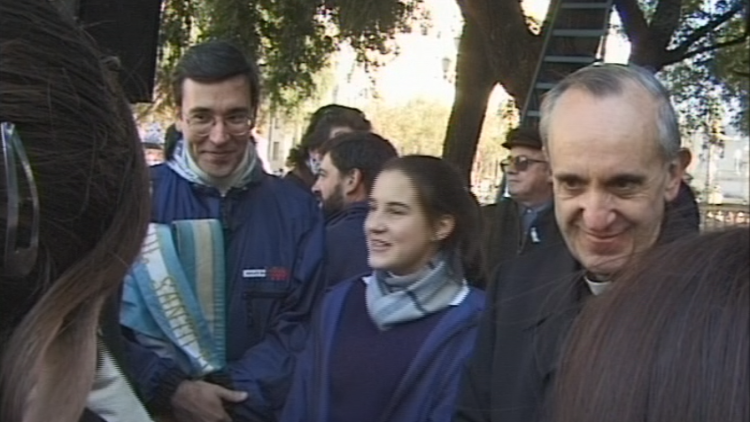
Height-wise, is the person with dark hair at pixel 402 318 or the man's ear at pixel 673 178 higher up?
the man's ear at pixel 673 178

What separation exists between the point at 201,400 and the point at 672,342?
6.16 ft

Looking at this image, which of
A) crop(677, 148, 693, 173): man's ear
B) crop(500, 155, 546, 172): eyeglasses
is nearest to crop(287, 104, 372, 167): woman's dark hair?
crop(500, 155, 546, 172): eyeglasses

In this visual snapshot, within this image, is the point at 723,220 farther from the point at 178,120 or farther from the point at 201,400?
the point at 178,120

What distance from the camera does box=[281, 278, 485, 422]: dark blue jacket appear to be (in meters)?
2.56

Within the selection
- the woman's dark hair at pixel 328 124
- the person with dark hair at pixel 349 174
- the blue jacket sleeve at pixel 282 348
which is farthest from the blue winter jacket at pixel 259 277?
the woman's dark hair at pixel 328 124

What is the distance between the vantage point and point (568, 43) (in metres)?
8.27

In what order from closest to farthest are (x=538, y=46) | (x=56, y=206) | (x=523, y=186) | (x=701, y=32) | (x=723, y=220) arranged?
(x=56, y=206) → (x=723, y=220) → (x=523, y=186) → (x=538, y=46) → (x=701, y=32)

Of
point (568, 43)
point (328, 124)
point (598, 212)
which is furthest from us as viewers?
point (568, 43)

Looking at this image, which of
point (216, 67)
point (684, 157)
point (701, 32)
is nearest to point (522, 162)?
point (216, 67)

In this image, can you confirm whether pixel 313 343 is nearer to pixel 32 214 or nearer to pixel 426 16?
pixel 32 214

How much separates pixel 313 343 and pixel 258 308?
17 cm

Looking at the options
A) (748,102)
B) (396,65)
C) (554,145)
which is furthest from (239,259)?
(396,65)

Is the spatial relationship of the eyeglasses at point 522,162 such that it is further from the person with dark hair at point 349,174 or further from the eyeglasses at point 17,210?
the eyeglasses at point 17,210

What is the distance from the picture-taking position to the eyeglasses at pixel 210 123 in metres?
2.82
